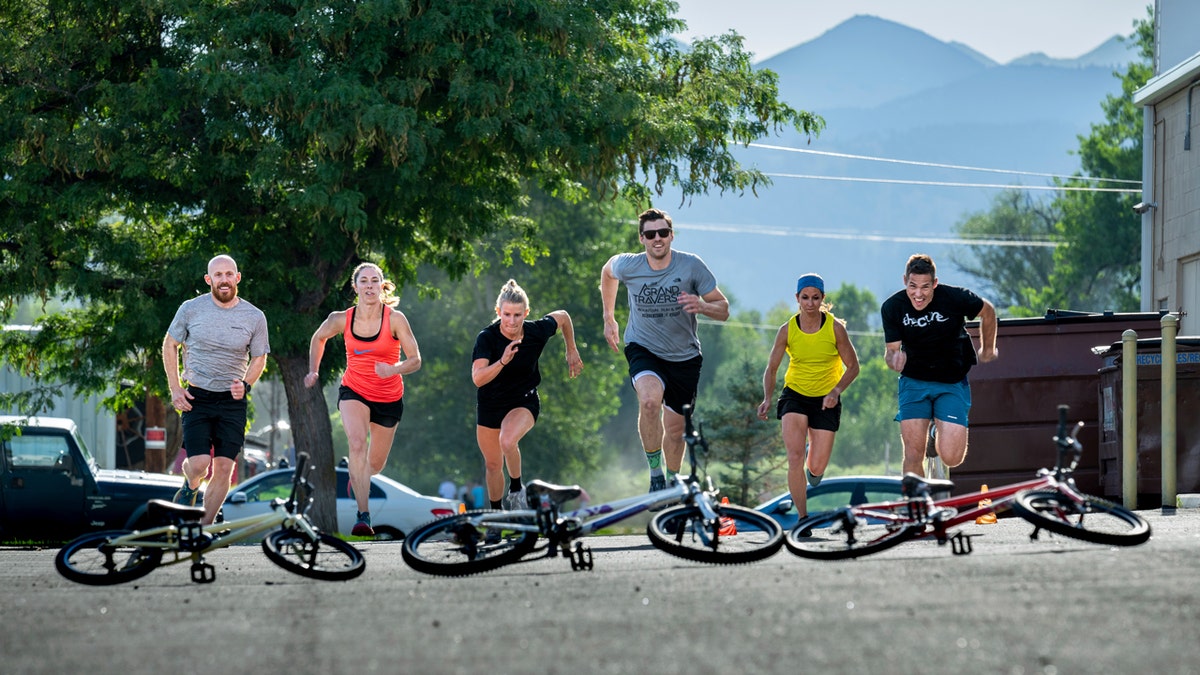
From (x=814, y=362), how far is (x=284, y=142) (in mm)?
10140

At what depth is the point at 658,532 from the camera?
305 inches

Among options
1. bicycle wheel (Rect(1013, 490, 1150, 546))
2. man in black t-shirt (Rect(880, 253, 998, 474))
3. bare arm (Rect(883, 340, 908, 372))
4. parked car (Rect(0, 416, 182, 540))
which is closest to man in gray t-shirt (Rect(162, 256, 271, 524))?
bare arm (Rect(883, 340, 908, 372))

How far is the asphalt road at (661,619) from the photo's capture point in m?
5.00

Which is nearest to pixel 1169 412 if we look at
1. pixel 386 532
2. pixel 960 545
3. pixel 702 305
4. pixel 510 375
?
pixel 702 305

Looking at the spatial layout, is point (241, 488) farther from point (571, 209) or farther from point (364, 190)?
point (571, 209)

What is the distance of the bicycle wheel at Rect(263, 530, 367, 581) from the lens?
311 inches

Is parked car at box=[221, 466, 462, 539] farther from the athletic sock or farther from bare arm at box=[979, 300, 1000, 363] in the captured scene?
bare arm at box=[979, 300, 1000, 363]

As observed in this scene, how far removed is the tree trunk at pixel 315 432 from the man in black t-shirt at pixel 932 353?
1194cm

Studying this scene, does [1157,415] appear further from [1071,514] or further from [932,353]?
[1071,514]

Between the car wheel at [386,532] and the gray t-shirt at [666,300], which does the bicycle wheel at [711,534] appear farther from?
the car wheel at [386,532]

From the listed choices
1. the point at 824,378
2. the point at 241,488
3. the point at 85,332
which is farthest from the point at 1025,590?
the point at 85,332

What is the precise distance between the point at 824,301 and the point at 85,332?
13.4 metres

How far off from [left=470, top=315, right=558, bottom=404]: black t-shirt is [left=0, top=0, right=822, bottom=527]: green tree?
7.48 metres

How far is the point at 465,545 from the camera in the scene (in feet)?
26.3
